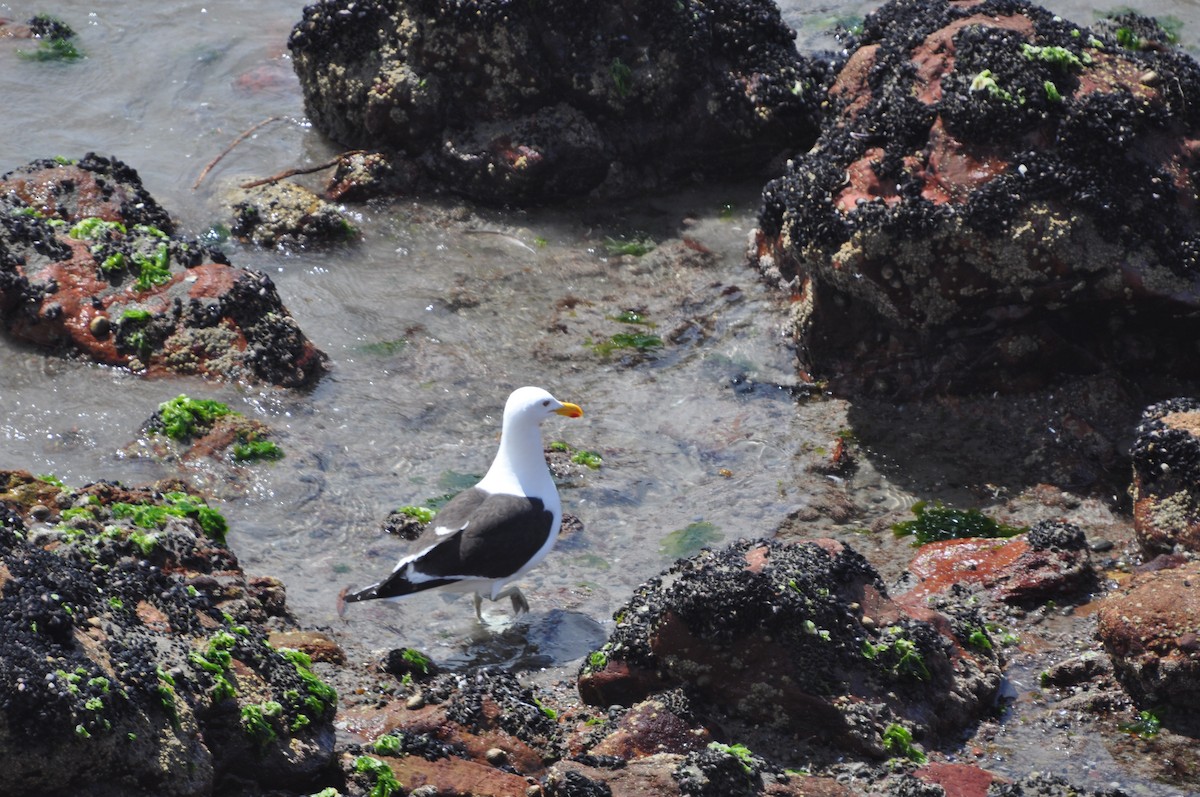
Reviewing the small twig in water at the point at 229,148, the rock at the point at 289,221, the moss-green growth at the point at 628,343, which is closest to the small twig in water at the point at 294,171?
the rock at the point at 289,221

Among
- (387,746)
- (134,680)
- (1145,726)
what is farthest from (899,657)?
(134,680)

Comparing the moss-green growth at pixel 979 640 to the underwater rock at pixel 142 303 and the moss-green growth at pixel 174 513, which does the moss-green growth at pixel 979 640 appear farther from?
the underwater rock at pixel 142 303

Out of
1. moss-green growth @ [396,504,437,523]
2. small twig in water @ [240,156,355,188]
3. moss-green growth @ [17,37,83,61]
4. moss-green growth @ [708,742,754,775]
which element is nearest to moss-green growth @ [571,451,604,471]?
moss-green growth @ [396,504,437,523]

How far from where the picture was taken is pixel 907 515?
877 cm

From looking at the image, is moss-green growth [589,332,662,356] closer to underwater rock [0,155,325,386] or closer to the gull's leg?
underwater rock [0,155,325,386]

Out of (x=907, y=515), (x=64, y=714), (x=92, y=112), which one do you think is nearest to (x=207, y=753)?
(x=64, y=714)

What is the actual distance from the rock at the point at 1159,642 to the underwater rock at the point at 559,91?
23.0ft

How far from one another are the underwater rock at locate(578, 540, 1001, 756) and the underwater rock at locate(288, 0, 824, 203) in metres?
6.56

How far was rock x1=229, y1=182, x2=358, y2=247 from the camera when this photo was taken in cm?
1160

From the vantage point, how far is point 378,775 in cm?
531

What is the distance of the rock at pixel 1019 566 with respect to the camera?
760 centimetres

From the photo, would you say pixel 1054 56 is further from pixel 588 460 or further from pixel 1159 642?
pixel 1159 642

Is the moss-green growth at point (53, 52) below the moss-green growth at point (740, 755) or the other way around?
below

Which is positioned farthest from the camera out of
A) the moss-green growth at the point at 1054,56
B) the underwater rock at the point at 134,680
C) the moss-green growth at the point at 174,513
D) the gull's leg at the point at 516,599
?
the moss-green growth at the point at 1054,56
